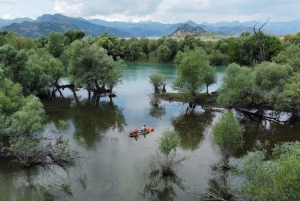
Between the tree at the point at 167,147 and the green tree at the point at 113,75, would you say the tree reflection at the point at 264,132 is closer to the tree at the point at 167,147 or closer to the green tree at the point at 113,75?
the tree at the point at 167,147

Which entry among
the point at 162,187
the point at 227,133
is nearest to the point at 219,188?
the point at 162,187

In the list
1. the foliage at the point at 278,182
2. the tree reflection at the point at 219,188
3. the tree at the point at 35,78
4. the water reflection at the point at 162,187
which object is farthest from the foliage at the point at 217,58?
the foliage at the point at 278,182

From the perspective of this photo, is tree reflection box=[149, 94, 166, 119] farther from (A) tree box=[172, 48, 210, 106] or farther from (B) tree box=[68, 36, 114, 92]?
(B) tree box=[68, 36, 114, 92]

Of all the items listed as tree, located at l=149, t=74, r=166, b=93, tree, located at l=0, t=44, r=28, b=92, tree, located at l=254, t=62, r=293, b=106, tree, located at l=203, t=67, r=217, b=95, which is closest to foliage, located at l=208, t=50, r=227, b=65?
tree, located at l=149, t=74, r=166, b=93

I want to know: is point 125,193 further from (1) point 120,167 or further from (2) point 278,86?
(2) point 278,86

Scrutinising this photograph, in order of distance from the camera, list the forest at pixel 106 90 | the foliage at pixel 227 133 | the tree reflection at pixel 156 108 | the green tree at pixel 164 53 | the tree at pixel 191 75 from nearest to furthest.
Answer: the forest at pixel 106 90 < the foliage at pixel 227 133 < the tree reflection at pixel 156 108 < the tree at pixel 191 75 < the green tree at pixel 164 53

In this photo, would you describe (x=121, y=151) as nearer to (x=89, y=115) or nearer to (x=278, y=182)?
(x=89, y=115)
